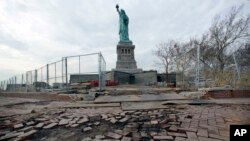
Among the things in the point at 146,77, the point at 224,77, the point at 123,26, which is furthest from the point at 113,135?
the point at 123,26

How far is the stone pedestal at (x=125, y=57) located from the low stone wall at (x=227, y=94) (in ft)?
92.2

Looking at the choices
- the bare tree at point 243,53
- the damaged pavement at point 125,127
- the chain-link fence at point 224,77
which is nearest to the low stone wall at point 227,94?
the chain-link fence at point 224,77

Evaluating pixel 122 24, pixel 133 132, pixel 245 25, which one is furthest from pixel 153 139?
pixel 122 24

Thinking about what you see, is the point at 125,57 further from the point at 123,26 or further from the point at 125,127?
the point at 125,127

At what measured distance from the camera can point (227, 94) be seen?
28.5 feet

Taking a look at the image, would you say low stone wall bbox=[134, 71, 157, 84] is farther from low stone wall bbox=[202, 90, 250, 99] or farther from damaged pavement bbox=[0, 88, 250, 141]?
damaged pavement bbox=[0, 88, 250, 141]

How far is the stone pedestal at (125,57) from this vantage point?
122 feet

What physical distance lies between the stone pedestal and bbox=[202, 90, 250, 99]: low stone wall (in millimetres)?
28110

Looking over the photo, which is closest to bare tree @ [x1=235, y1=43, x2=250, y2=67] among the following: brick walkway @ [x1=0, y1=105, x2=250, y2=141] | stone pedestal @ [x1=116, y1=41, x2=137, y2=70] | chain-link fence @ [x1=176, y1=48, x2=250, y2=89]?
chain-link fence @ [x1=176, y1=48, x2=250, y2=89]

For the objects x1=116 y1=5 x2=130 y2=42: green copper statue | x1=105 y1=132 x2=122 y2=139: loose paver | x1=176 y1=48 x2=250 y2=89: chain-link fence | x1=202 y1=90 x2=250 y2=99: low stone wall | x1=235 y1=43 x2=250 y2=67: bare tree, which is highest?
x1=116 y1=5 x2=130 y2=42: green copper statue

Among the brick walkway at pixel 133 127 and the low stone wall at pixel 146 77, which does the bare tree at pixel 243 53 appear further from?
the brick walkway at pixel 133 127

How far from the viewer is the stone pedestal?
3706cm

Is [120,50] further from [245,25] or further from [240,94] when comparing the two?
[240,94]

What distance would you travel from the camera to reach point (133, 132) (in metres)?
3.87
